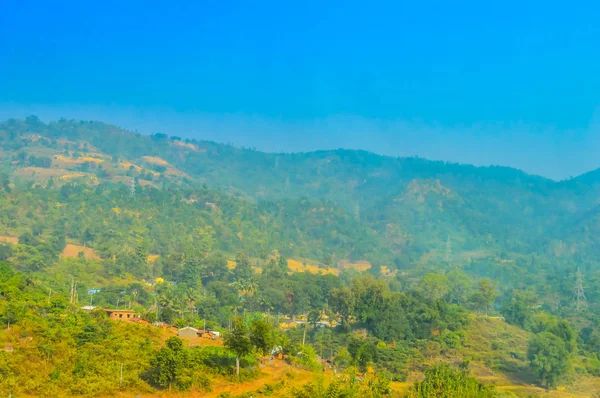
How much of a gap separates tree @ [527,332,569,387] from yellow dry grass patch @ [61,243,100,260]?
57354mm

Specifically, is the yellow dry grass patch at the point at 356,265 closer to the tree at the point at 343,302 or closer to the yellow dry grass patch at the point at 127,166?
the tree at the point at 343,302

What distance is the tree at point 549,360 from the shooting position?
50.2 metres

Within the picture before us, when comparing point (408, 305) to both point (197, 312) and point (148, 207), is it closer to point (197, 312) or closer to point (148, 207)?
point (197, 312)

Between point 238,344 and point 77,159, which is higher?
point 77,159

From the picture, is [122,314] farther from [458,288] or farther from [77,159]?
[77,159]

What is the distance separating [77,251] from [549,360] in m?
64.0

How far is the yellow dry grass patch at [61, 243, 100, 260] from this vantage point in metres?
86.4

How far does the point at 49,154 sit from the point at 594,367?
16009 cm

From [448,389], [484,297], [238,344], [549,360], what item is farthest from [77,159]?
[448,389]

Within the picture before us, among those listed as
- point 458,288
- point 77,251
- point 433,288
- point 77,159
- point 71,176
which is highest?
point 77,159

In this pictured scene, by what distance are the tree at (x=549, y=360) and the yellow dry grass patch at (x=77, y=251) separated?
57.4 meters

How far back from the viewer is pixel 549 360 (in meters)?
50.2

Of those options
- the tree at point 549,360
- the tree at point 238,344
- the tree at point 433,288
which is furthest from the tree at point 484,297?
the tree at point 238,344

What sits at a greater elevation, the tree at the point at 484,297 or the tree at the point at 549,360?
the tree at the point at 484,297
